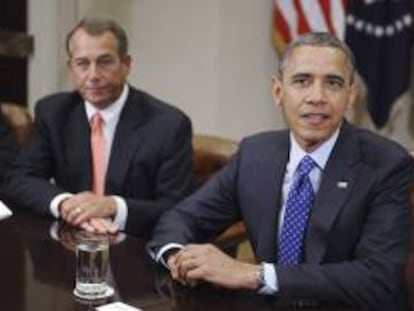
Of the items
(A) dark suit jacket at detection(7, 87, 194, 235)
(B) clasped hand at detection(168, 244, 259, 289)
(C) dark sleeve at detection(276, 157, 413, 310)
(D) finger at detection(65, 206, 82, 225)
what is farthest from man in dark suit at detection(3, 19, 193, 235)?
(C) dark sleeve at detection(276, 157, 413, 310)

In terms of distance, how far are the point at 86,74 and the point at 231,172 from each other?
2.44 feet

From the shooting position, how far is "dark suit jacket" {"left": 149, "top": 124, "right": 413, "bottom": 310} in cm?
178

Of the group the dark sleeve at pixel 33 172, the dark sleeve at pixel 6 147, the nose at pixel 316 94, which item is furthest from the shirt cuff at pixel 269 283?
the dark sleeve at pixel 6 147

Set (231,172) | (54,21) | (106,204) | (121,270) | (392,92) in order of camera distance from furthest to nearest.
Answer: (54,21)
(392,92)
(106,204)
(231,172)
(121,270)

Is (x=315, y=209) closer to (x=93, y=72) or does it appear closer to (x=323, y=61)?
(x=323, y=61)

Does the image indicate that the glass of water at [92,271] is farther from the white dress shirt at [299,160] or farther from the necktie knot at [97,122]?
the necktie knot at [97,122]

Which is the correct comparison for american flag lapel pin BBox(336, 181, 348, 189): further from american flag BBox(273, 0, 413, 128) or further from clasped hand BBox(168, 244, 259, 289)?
american flag BBox(273, 0, 413, 128)

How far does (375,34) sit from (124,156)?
1.75 meters

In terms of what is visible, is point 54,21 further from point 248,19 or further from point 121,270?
point 121,270

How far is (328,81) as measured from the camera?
78.0 inches

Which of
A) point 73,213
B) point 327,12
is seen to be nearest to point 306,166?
point 73,213

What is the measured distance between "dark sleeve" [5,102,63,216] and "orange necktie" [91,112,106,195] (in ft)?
0.51

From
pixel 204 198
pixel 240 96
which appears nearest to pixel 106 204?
pixel 204 198

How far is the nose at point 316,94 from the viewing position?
1.96 meters
